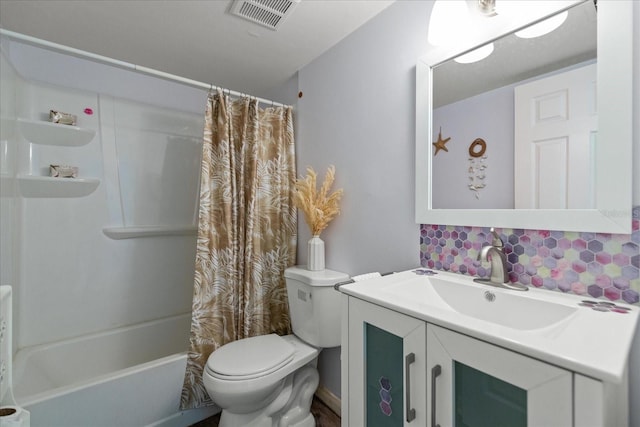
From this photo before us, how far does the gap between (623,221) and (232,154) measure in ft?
5.86

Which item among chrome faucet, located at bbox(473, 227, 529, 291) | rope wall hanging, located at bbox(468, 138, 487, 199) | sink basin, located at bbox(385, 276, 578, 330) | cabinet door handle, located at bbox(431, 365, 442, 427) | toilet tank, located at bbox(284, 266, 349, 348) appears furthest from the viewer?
toilet tank, located at bbox(284, 266, 349, 348)

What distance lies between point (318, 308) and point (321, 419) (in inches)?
27.9

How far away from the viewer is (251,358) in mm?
1467

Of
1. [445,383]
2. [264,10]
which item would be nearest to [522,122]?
[445,383]

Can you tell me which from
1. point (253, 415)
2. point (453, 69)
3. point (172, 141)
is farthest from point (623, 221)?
point (172, 141)

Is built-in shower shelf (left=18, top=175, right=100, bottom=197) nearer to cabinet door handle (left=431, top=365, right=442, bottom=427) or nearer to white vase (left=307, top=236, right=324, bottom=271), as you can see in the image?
white vase (left=307, top=236, right=324, bottom=271)

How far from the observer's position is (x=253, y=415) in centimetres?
147

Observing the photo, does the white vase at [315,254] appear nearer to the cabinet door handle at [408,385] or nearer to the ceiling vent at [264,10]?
the cabinet door handle at [408,385]

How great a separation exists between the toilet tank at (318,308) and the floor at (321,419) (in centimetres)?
47

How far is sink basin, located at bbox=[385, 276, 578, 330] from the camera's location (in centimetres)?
86

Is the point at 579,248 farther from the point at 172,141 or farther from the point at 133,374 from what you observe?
the point at 172,141

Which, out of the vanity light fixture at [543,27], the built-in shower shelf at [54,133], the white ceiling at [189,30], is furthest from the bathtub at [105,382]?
the vanity light fixture at [543,27]

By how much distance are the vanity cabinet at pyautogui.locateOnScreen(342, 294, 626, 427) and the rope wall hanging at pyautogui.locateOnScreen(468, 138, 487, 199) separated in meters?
0.63

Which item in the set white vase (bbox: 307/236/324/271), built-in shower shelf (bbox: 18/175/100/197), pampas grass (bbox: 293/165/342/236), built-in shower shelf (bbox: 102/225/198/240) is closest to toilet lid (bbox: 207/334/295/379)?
white vase (bbox: 307/236/324/271)
